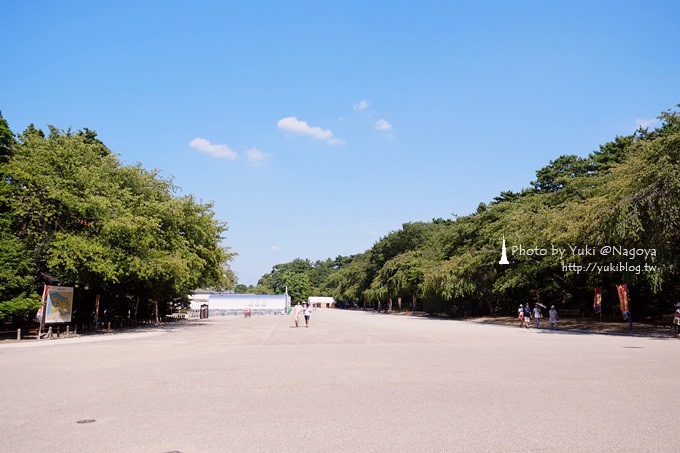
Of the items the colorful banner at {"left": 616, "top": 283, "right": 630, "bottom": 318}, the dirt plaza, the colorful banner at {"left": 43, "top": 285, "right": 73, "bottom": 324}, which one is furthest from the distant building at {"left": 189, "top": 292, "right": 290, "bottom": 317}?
the dirt plaza

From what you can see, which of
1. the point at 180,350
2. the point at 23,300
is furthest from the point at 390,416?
the point at 23,300

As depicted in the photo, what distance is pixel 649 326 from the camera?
29234mm

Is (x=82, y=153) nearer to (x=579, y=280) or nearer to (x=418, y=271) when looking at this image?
(x=579, y=280)

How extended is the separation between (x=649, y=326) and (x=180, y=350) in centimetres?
2669

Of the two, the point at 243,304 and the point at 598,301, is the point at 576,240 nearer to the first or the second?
the point at 598,301

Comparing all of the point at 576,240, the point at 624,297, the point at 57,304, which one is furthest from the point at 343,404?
the point at 624,297

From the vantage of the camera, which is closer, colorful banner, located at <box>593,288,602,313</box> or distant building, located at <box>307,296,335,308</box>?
colorful banner, located at <box>593,288,602,313</box>

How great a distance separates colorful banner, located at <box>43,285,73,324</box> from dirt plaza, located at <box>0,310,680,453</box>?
941 centimetres

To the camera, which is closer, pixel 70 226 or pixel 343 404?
pixel 343 404

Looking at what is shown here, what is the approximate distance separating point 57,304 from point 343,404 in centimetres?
2124

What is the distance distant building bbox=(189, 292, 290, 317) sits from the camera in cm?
7019

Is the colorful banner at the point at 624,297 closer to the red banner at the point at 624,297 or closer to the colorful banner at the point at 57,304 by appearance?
the red banner at the point at 624,297

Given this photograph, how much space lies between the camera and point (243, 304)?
72375 millimetres

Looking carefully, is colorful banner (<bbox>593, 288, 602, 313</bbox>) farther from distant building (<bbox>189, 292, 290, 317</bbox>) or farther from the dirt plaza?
distant building (<bbox>189, 292, 290, 317</bbox>)
